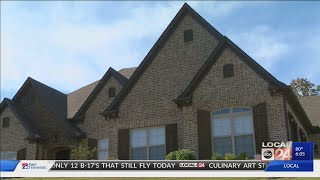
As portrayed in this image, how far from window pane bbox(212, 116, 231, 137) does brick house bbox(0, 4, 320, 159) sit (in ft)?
0.15

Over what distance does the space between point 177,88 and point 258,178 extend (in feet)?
30.2

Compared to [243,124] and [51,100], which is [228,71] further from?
[51,100]

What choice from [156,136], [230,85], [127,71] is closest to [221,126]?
[230,85]

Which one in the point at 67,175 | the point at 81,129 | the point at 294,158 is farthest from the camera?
the point at 81,129

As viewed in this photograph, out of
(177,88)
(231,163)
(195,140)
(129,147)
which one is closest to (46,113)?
(129,147)

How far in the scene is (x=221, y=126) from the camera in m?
19.6

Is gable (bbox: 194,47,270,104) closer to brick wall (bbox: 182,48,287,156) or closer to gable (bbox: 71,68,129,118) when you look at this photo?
brick wall (bbox: 182,48,287,156)

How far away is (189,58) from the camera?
2244 cm

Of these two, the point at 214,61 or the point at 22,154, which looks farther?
the point at 22,154

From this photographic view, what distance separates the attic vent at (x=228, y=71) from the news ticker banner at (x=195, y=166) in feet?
18.3

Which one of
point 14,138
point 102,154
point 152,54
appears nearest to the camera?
point 152,54

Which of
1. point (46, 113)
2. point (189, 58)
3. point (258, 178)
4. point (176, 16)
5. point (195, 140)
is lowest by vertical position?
point (258, 178)

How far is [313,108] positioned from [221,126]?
13.4 m

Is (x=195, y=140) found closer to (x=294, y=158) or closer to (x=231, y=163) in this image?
(x=231, y=163)
